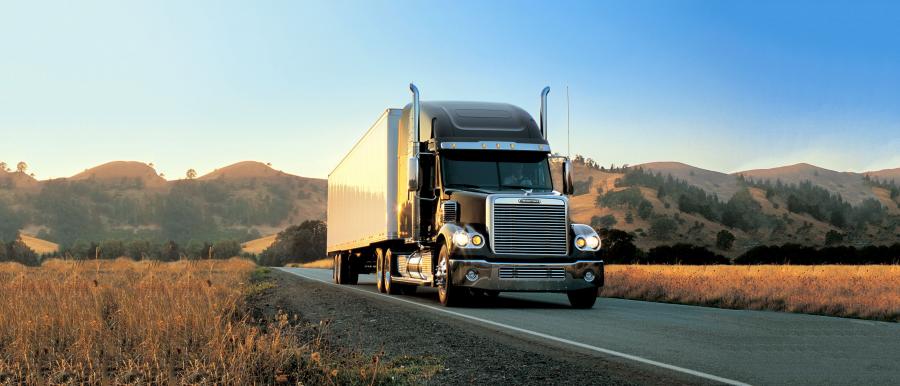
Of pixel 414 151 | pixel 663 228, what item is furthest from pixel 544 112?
pixel 663 228

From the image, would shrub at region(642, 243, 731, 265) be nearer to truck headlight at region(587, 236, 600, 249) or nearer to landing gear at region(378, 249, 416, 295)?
landing gear at region(378, 249, 416, 295)

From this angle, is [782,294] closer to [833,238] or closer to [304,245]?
[833,238]

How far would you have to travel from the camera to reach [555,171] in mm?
18156

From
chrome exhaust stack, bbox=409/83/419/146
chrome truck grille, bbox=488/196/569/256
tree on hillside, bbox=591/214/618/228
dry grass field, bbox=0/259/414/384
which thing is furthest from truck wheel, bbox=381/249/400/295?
tree on hillside, bbox=591/214/618/228

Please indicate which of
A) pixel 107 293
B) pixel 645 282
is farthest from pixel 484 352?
pixel 645 282

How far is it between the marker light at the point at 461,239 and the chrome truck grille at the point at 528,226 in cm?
49

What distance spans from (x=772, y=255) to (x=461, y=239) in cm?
5525

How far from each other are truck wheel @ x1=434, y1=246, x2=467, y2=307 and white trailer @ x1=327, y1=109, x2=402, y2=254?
3.18 meters

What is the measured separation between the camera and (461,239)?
1636 cm

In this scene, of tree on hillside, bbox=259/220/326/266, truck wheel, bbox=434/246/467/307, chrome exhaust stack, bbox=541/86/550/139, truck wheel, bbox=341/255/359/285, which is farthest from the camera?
tree on hillside, bbox=259/220/326/266

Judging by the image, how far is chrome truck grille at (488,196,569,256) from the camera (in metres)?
16.5

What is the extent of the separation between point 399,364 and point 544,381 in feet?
5.60

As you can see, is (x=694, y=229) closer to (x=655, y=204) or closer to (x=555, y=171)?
(x=655, y=204)

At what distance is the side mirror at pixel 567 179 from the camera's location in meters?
17.8
